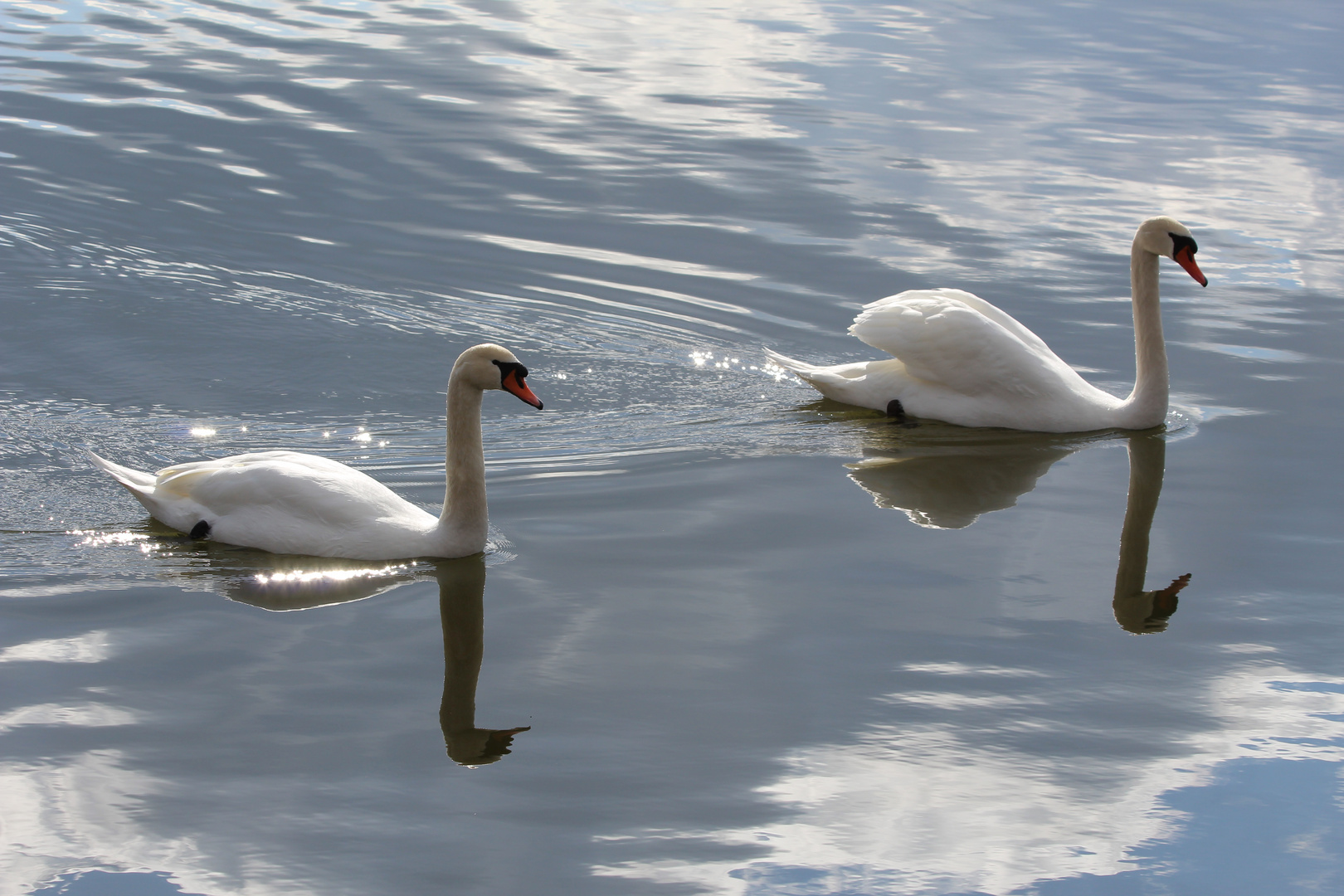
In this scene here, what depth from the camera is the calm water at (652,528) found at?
17.6ft

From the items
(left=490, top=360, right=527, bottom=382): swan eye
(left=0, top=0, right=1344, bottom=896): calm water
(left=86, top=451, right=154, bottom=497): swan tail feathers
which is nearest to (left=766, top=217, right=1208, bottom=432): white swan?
(left=0, top=0, right=1344, bottom=896): calm water

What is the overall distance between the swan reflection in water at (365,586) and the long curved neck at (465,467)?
195 mm

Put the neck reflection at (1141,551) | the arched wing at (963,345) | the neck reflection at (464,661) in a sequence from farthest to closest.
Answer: the arched wing at (963,345) → the neck reflection at (1141,551) → the neck reflection at (464,661)

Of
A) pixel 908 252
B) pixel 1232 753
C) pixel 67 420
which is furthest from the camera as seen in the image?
pixel 908 252

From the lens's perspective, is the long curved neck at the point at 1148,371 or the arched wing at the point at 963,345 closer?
the arched wing at the point at 963,345

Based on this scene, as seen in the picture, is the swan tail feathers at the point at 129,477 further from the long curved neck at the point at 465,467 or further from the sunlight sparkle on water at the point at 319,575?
the long curved neck at the point at 465,467

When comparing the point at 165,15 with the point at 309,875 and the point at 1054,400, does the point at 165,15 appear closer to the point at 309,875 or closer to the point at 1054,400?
the point at 1054,400

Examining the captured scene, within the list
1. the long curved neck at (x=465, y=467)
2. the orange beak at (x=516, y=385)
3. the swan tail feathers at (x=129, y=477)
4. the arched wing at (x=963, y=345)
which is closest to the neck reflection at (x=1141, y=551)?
the arched wing at (x=963, y=345)

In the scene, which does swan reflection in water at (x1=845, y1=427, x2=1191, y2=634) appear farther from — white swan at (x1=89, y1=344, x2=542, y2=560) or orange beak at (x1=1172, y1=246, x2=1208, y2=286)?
white swan at (x1=89, y1=344, x2=542, y2=560)

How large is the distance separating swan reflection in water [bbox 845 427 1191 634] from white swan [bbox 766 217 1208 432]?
0.14 m

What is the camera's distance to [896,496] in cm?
888

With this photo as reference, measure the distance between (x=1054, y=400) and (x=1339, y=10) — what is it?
1158 inches

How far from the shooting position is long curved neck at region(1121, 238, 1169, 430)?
33.4ft

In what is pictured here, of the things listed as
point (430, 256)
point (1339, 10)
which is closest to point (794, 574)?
point (430, 256)
